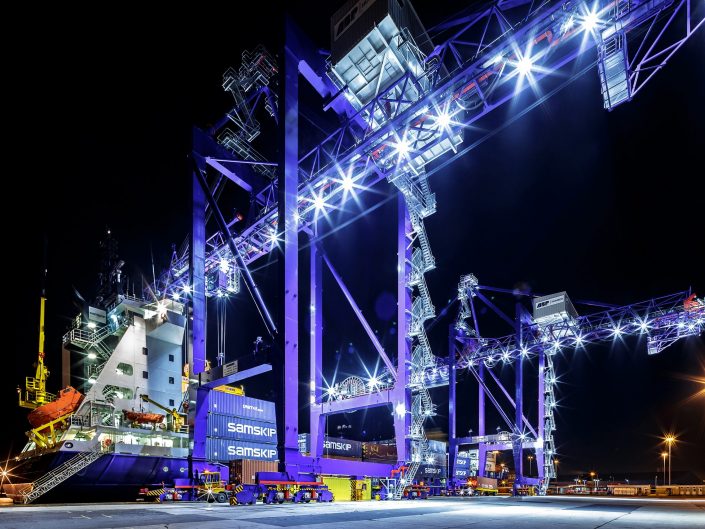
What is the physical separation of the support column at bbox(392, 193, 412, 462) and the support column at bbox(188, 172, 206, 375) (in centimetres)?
947

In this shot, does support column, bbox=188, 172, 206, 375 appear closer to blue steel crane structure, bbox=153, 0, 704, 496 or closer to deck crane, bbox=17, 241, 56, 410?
blue steel crane structure, bbox=153, 0, 704, 496

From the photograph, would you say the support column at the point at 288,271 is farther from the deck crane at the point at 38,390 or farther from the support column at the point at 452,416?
the support column at the point at 452,416

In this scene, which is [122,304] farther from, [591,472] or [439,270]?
[591,472]

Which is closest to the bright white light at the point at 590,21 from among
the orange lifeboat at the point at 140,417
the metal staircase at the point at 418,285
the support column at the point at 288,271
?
the support column at the point at 288,271

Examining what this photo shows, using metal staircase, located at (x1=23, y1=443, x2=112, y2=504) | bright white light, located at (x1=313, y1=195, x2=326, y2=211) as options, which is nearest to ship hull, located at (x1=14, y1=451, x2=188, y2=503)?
metal staircase, located at (x1=23, y1=443, x2=112, y2=504)

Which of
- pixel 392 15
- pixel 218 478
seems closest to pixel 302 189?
pixel 392 15

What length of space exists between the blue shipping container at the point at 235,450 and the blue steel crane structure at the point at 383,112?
279 cm

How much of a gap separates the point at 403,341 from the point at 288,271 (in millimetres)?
10821

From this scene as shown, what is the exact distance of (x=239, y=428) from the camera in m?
24.4

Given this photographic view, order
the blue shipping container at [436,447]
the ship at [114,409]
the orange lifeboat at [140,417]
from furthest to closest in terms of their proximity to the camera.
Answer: the blue shipping container at [436,447] → the orange lifeboat at [140,417] → the ship at [114,409]

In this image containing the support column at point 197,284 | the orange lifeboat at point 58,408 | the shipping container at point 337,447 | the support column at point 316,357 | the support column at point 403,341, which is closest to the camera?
the support column at point 197,284

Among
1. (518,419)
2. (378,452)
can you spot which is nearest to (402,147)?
(378,452)

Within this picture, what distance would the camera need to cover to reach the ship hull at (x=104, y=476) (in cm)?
2139

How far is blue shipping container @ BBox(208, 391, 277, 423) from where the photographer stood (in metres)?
23.5
